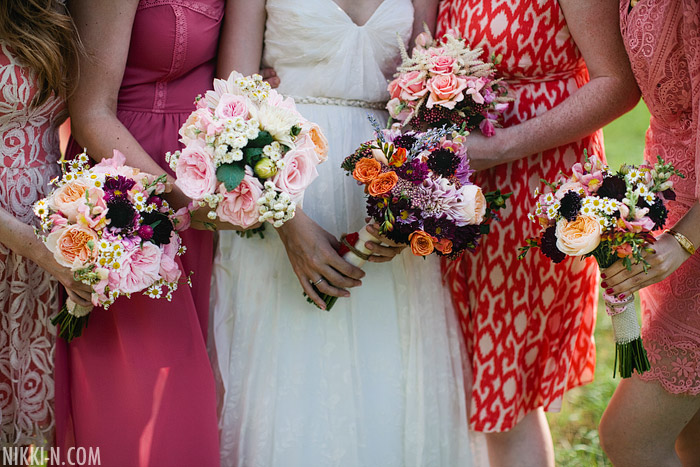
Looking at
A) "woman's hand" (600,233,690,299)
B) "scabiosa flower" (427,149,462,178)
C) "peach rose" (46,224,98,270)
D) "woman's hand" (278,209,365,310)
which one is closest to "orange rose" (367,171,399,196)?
"scabiosa flower" (427,149,462,178)

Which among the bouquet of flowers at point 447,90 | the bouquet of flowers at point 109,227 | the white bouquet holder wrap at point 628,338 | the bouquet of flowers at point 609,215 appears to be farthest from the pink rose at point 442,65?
the bouquet of flowers at point 109,227

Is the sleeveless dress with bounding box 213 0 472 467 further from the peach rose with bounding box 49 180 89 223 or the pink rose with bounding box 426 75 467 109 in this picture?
the peach rose with bounding box 49 180 89 223

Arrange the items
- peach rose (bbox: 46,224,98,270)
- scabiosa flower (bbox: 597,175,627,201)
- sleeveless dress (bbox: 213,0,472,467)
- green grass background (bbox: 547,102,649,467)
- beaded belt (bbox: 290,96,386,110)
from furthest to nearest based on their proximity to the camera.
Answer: green grass background (bbox: 547,102,649,467) < beaded belt (bbox: 290,96,386,110) < sleeveless dress (bbox: 213,0,472,467) < scabiosa flower (bbox: 597,175,627,201) < peach rose (bbox: 46,224,98,270)

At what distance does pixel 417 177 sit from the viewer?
2398 millimetres

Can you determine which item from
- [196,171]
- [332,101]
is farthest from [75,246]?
[332,101]

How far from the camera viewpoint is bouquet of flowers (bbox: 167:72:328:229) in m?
2.22

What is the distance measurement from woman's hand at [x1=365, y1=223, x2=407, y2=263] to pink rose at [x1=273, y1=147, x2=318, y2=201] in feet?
1.23

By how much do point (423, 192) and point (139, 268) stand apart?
0.99 meters

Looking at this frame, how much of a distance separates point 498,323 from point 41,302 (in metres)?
1.86

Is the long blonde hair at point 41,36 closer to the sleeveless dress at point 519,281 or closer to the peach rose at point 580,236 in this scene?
the sleeveless dress at point 519,281

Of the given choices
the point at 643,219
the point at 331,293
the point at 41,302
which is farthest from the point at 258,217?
the point at 643,219

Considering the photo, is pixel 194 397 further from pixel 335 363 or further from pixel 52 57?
pixel 52 57

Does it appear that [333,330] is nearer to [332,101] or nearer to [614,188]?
[332,101]

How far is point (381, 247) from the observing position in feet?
8.61
